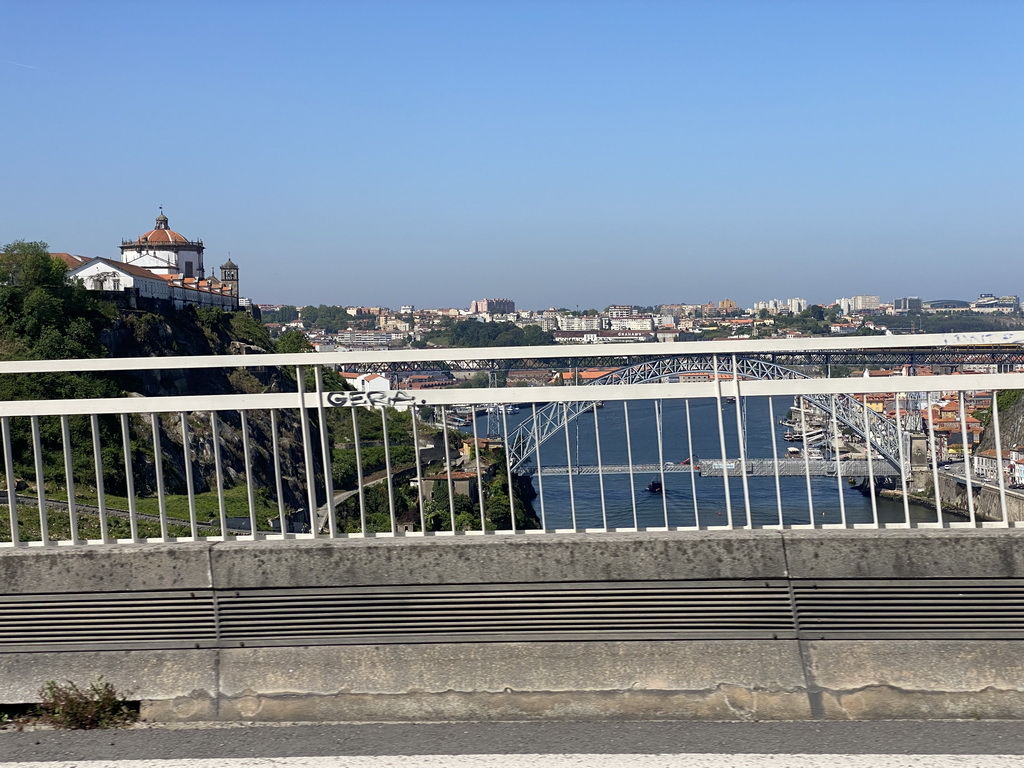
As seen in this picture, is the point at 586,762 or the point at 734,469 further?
the point at 734,469

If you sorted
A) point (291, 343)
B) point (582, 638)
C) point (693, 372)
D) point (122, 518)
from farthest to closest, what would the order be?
point (291, 343), point (122, 518), point (693, 372), point (582, 638)

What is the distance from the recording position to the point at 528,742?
4434 millimetres

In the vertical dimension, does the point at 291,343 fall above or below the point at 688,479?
above

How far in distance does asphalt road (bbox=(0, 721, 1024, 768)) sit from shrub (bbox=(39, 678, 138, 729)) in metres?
0.09

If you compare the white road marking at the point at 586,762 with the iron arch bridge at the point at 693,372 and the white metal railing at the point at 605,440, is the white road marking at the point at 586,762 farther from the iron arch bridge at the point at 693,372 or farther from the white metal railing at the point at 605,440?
the iron arch bridge at the point at 693,372

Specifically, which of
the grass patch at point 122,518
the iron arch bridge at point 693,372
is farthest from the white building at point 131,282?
the iron arch bridge at point 693,372

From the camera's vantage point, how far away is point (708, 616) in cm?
478

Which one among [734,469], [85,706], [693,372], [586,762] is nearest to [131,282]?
[693,372]

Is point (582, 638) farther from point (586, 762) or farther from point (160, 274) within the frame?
point (160, 274)

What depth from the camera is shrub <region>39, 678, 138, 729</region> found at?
15.8ft

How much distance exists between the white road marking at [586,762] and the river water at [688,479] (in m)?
1.02

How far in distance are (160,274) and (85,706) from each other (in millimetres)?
149885

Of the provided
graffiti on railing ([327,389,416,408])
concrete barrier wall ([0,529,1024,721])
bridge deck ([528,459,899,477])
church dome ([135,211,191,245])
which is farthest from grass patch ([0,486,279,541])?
church dome ([135,211,191,245])

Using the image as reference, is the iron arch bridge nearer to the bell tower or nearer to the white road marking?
the white road marking
